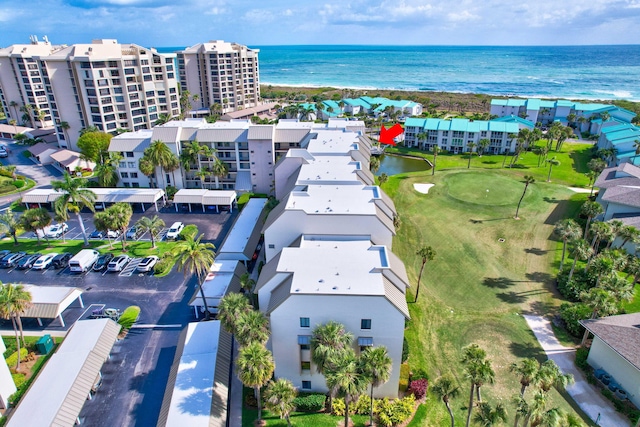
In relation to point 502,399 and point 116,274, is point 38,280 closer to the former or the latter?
point 116,274

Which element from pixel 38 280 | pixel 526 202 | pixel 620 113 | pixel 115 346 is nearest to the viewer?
pixel 115 346

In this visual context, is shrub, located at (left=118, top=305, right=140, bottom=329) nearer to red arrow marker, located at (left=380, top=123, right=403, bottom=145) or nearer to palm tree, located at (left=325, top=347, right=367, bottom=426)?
palm tree, located at (left=325, top=347, right=367, bottom=426)

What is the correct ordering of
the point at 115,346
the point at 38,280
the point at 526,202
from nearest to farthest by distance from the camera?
the point at 115,346 < the point at 38,280 < the point at 526,202

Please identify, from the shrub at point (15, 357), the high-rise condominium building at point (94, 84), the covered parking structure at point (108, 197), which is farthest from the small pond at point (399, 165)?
the shrub at point (15, 357)

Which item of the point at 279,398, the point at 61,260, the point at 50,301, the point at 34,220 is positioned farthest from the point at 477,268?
the point at 34,220

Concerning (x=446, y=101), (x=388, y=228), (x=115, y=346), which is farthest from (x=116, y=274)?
(x=446, y=101)

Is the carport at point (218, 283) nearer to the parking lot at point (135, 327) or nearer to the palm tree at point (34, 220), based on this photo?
the parking lot at point (135, 327)

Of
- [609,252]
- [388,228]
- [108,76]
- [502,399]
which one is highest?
[108,76]
